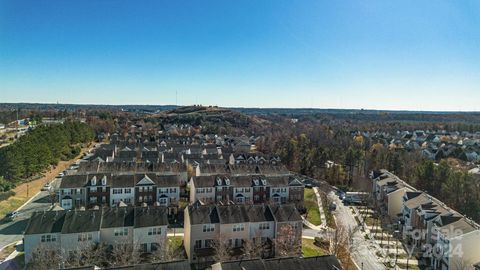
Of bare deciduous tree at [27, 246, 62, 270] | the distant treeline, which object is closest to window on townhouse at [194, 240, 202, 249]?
bare deciduous tree at [27, 246, 62, 270]

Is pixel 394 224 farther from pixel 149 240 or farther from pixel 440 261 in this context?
pixel 149 240

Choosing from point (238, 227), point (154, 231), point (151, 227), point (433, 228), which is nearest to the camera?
point (151, 227)

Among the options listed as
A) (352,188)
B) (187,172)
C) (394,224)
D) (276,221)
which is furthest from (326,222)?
(187,172)

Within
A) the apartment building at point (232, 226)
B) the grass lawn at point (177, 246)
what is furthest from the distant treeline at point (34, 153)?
the apartment building at point (232, 226)

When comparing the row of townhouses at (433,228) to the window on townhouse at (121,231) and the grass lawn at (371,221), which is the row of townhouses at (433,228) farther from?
the window on townhouse at (121,231)

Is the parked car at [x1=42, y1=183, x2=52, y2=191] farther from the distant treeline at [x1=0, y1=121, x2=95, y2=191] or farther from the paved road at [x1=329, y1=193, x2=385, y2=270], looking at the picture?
the paved road at [x1=329, y1=193, x2=385, y2=270]

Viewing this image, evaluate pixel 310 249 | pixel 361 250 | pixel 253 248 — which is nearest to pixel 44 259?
pixel 253 248

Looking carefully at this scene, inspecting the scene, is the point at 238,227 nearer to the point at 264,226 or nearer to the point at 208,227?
the point at 264,226
